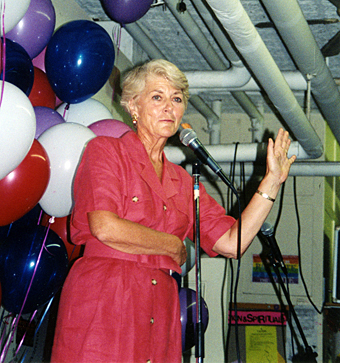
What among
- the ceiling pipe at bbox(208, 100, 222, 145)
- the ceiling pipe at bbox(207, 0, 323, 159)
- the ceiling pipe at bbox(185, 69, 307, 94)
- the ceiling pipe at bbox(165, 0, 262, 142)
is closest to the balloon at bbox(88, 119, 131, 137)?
the ceiling pipe at bbox(207, 0, 323, 159)

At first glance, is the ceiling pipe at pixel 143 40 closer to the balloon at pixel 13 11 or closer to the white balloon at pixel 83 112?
the white balloon at pixel 83 112

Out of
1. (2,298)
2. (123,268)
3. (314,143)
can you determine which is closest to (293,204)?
(314,143)

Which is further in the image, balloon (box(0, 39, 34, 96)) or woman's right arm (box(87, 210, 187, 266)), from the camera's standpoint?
balloon (box(0, 39, 34, 96))

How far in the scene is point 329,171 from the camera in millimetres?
4367

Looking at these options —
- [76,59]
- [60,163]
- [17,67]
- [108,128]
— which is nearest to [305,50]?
[108,128]

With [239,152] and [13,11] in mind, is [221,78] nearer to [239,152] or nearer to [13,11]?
[239,152]

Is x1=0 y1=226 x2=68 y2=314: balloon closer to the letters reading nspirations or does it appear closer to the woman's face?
the woman's face

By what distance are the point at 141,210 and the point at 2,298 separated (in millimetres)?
Result: 983

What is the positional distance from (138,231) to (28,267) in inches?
36.2

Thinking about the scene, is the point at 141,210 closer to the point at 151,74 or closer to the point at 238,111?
the point at 151,74

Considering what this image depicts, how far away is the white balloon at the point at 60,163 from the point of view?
81.1 inches

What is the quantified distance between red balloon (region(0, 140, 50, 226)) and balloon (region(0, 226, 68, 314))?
19cm

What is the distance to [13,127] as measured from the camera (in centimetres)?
152

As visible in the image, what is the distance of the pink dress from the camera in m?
1.17
